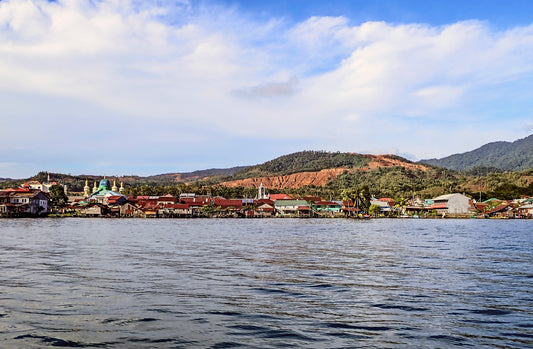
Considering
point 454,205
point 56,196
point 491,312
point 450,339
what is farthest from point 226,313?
point 56,196

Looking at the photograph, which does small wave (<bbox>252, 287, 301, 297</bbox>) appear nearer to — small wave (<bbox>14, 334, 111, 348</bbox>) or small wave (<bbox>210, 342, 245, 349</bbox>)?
small wave (<bbox>210, 342, 245, 349</bbox>)

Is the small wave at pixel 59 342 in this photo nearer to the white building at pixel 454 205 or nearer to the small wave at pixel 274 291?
the small wave at pixel 274 291

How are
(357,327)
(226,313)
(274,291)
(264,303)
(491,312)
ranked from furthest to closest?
(274,291) < (264,303) < (491,312) < (226,313) < (357,327)

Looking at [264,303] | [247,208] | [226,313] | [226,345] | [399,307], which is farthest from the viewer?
[247,208]

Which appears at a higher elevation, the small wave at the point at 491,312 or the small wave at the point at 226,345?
the small wave at the point at 226,345

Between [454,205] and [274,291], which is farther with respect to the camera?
[454,205]

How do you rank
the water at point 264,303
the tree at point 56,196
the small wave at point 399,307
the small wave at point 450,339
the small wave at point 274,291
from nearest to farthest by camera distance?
1. the small wave at point 450,339
2. the water at point 264,303
3. the small wave at point 399,307
4. the small wave at point 274,291
5. the tree at point 56,196

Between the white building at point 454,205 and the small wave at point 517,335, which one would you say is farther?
the white building at point 454,205

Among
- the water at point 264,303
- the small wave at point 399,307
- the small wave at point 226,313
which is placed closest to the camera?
the water at point 264,303

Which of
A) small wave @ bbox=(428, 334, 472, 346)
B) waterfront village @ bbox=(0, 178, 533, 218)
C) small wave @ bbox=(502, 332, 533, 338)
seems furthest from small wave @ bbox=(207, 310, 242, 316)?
waterfront village @ bbox=(0, 178, 533, 218)

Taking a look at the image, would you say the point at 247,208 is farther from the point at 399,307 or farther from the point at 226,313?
the point at 226,313

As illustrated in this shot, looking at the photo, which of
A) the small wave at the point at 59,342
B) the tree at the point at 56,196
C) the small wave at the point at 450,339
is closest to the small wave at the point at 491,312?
the small wave at the point at 450,339

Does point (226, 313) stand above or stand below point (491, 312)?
above

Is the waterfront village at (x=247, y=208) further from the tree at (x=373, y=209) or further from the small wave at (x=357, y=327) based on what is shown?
the small wave at (x=357, y=327)
